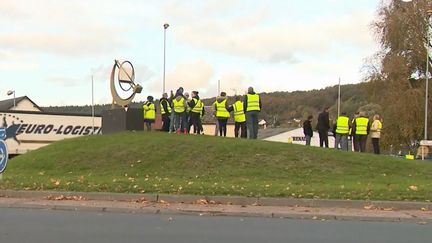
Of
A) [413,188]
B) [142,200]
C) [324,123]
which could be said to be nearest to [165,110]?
[324,123]

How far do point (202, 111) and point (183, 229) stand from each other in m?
12.6

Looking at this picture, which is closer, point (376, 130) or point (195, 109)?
point (376, 130)

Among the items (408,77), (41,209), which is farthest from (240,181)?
(408,77)

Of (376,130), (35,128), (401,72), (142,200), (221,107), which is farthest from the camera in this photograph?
(401,72)

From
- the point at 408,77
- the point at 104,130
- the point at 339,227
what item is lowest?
the point at 339,227

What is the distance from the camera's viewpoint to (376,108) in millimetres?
42188

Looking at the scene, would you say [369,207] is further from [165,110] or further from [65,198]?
[165,110]

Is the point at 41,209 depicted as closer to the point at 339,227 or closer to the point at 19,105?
Answer: the point at 339,227

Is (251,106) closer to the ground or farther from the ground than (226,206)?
farther from the ground

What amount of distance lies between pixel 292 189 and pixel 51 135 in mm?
25880

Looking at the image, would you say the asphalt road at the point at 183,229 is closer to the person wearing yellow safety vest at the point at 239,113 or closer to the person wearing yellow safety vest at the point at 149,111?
the person wearing yellow safety vest at the point at 239,113

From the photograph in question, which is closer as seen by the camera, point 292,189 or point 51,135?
point 292,189

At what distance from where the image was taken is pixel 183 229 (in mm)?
9156

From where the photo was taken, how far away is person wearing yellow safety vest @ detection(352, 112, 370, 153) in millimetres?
20516
